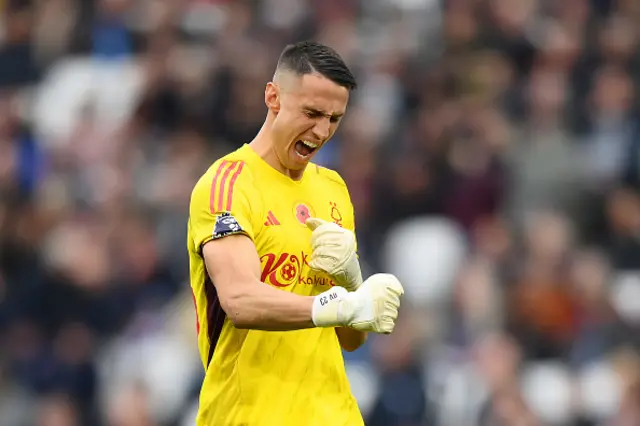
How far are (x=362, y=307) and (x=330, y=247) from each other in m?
0.38

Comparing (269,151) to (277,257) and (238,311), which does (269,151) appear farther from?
(238,311)

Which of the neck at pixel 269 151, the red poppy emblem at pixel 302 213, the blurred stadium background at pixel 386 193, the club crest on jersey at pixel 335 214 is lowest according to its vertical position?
the blurred stadium background at pixel 386 193

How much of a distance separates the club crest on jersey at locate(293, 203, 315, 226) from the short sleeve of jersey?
0.70 ft

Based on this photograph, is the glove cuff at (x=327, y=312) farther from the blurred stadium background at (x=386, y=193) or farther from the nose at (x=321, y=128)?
the blurred stadium background at (x=386, y=193)

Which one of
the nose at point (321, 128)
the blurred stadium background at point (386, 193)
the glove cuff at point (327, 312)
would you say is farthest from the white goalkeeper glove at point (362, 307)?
the blurred stadium background at point (386, 193)

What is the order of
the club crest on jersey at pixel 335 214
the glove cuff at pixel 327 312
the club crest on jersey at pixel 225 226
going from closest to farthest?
1. the glove cuff at pixel 327 312
2. the club crest on jersey at pixel 225 226
3. the club crest on jersey at pixel 335 214

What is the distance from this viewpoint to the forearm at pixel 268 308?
567cm

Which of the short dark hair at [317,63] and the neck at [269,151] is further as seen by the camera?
the neck at [269,151]

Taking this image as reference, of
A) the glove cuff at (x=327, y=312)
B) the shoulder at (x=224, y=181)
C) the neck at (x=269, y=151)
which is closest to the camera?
the glove cuff at (x=327, y=312)

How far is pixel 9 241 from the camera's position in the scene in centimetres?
1355

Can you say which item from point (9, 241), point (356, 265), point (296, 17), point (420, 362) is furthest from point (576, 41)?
point (356, 265)

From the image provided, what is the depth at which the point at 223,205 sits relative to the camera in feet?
19.4

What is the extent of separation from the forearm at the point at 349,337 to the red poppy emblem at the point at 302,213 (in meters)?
0.67

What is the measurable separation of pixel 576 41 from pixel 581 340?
12.3 ft
